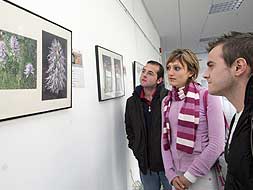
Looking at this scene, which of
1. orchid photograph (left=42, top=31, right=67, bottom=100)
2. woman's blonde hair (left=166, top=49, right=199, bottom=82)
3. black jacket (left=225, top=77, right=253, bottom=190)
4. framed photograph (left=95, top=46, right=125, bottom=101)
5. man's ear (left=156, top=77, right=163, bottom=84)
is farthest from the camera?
man's ear (left=156, top=77, right=163, bottom=84)

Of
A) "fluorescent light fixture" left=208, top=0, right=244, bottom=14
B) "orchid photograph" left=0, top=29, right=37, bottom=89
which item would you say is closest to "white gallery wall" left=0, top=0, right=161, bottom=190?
"orchid photograph" left=0, top=29, right=37, bottom=89

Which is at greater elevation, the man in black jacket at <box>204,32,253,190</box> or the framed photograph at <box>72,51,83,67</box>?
the framed photograph at <box>72,51,83,67</box>

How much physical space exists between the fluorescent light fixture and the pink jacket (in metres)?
3.40

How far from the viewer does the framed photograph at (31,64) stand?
2.64ft

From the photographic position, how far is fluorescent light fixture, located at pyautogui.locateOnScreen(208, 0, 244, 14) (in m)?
4.16

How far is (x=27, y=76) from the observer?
35.9 inches

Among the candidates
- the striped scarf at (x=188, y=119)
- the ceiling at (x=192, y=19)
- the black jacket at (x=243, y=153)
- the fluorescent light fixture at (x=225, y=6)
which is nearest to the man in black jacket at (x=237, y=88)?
the black jacket at (x=243, y=153)

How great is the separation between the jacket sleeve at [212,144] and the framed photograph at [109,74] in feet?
2.54

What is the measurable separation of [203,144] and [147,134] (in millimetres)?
594

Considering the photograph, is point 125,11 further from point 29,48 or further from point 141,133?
point 29,48

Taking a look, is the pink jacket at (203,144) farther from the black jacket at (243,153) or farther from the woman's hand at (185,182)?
the black jacket at (243,153)

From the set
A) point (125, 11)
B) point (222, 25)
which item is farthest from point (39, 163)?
point (222, 25)

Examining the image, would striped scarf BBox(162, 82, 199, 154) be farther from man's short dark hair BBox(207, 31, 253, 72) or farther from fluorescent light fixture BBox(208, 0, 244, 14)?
fluorescent light fixture BBox(208, 0, 244, 14)

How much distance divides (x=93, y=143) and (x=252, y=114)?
3.57 ft
